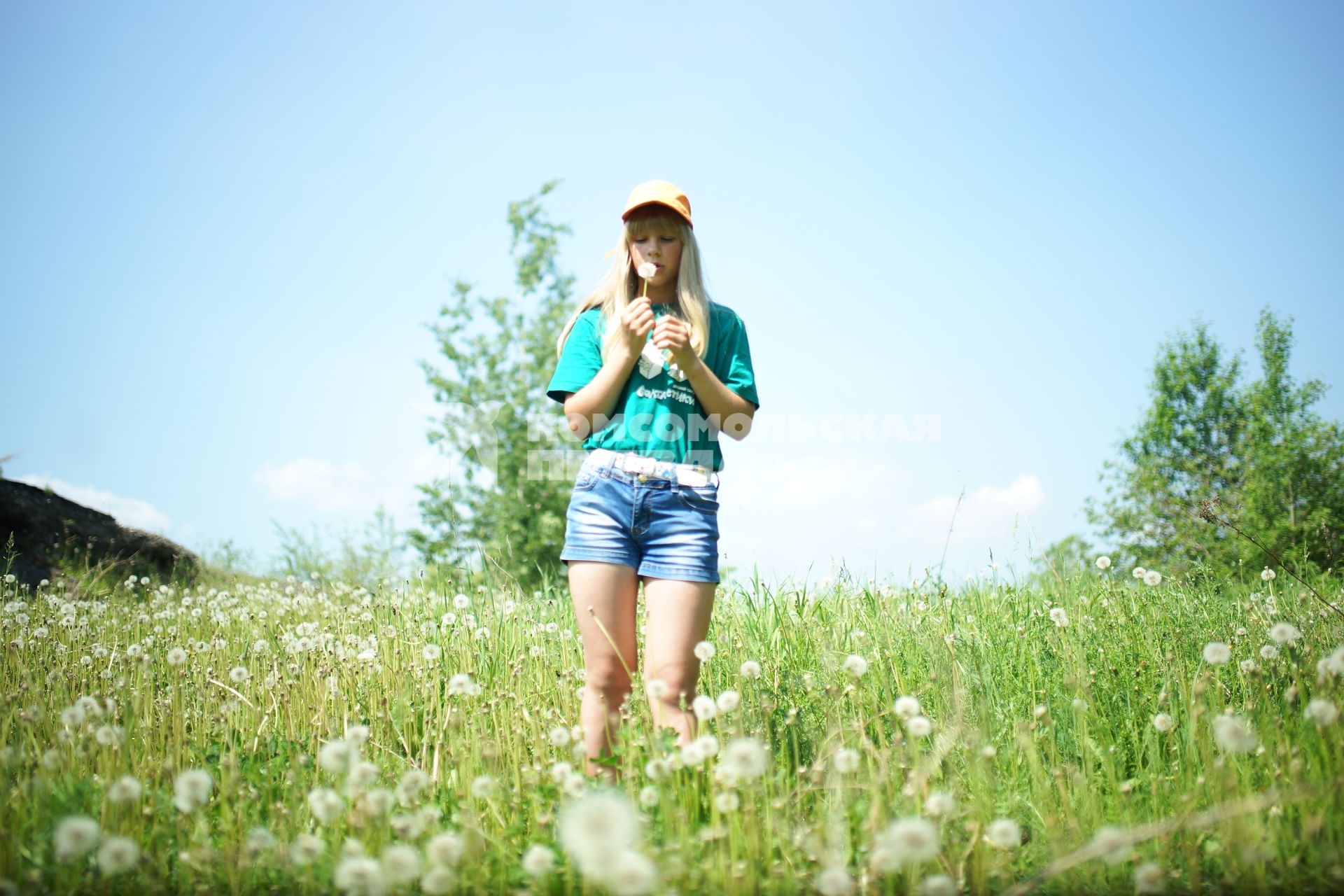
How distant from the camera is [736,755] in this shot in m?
1.95

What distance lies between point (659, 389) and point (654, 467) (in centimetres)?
34

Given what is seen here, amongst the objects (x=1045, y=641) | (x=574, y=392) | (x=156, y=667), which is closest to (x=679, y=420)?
(x=574, y=392)

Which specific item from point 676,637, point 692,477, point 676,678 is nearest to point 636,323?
point 692,477

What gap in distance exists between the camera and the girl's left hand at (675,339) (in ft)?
9.89

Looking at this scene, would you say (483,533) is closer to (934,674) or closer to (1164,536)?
(934,674)

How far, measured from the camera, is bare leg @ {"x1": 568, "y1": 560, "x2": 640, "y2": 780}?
3.00 metres

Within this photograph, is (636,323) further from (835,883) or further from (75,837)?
(75,837)

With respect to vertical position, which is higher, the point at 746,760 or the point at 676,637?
the point at 676,637

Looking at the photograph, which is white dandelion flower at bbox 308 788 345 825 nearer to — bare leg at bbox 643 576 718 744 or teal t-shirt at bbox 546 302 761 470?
bare leg at bbox 643 576 718 744

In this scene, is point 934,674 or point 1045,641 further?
point 1045,641

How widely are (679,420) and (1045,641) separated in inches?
88.7

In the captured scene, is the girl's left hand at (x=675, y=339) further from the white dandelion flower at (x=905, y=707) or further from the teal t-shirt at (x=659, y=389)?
the white dandelion flower at (x=905, y=707)

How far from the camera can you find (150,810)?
239 centimetres

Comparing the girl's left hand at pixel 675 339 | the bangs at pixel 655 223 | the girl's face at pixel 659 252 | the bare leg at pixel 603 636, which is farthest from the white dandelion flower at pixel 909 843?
the bangs at pixel 655 223
